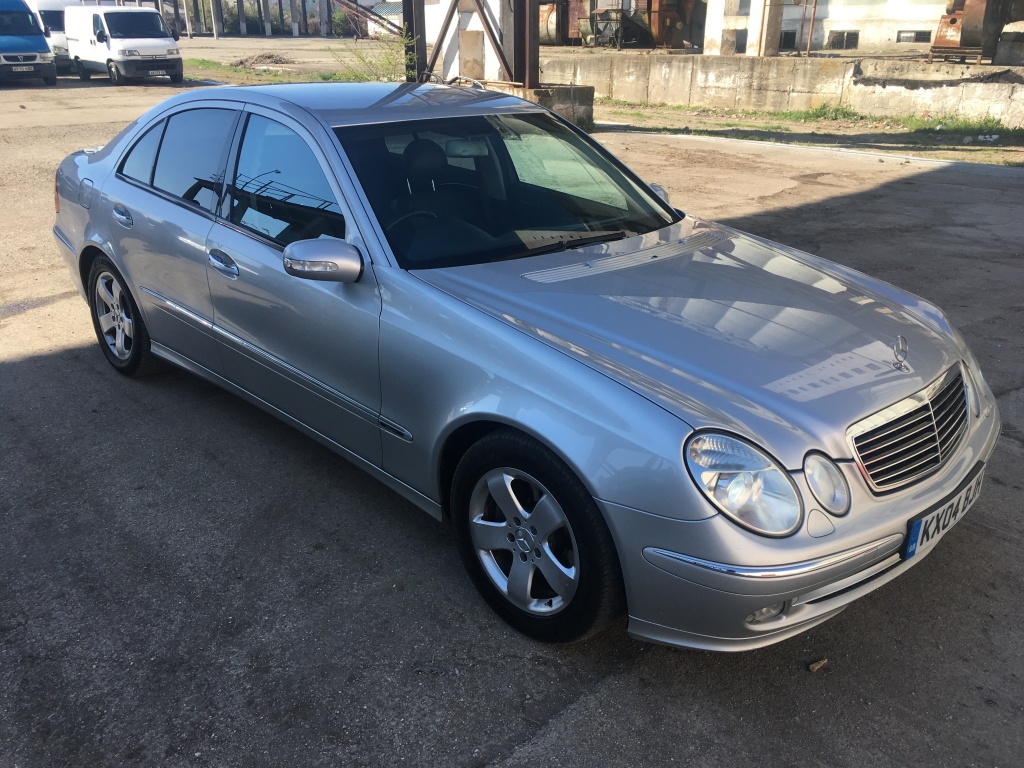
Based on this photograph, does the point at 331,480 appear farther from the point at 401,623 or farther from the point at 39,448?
the point at 39,448

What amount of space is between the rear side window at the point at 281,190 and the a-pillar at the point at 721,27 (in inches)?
689

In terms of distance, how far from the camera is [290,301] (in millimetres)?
3504

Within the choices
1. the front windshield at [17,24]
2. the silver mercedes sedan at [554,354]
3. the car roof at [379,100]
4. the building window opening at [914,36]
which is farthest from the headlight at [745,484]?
the building window opening at [914,36]

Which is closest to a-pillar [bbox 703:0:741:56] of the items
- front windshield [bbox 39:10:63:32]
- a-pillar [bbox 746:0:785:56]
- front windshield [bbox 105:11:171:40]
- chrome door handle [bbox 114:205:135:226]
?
a-pillar [bbox 746:0:785:56]

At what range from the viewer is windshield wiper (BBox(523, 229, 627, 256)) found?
3.47 metres

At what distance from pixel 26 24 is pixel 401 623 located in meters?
25.4

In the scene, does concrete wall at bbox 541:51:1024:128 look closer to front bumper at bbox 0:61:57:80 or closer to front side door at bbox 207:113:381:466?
front bumper at bbox 0:61:57:80

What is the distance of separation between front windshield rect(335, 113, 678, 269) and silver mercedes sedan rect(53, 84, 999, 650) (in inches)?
0.5

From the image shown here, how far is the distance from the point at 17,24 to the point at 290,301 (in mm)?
24237

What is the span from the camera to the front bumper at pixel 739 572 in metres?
2.35

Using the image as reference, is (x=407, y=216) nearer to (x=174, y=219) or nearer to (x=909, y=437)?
(x=174, y=219)

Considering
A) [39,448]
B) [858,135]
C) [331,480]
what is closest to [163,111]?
[39,448]

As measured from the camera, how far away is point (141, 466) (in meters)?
4.07

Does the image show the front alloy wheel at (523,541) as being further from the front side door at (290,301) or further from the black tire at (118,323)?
the black tire at (118,323)
